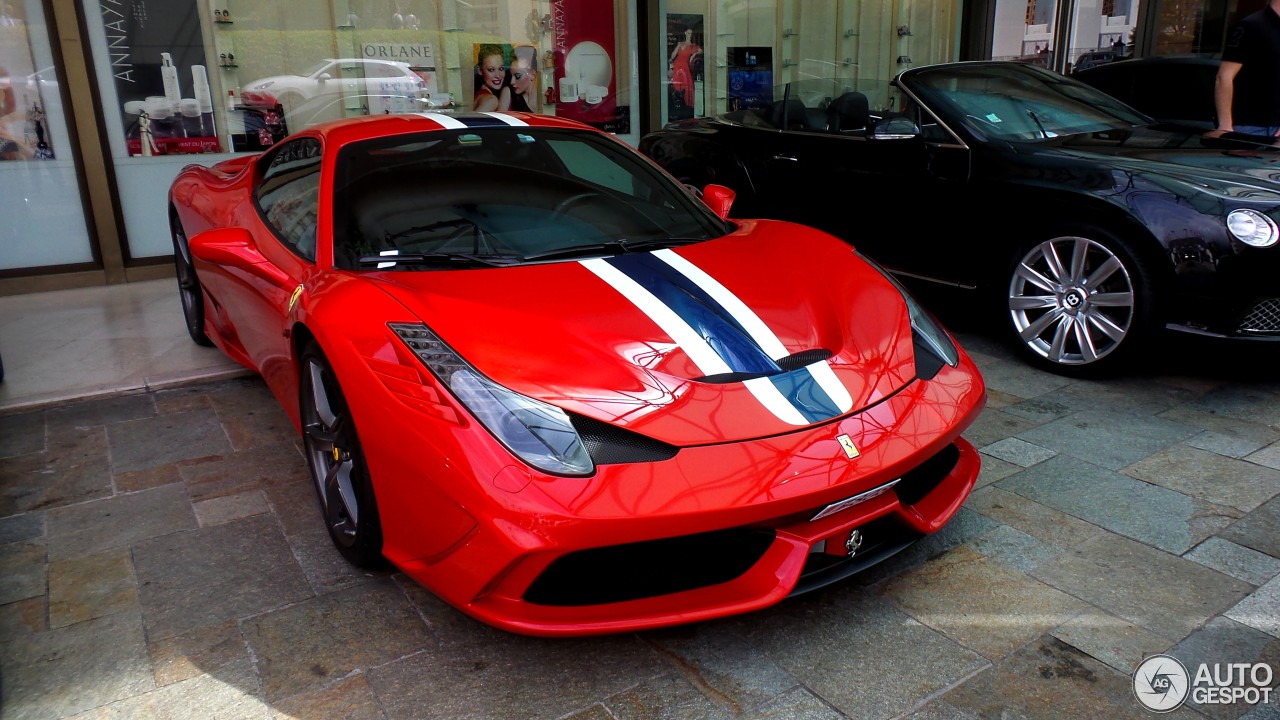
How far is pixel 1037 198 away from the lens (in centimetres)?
423

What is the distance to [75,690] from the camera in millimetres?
2154

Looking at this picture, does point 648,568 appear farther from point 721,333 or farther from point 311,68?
point 311,68

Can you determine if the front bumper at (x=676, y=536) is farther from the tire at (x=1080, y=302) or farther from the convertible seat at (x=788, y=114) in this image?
the convertible seat at (x=788, y=114)

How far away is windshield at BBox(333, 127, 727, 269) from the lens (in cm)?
284

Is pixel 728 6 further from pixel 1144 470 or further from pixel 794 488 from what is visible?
pixel 794 488

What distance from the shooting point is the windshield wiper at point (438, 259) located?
9.02ft

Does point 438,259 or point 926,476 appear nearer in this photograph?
point 926,476

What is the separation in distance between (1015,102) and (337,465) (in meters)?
3.93

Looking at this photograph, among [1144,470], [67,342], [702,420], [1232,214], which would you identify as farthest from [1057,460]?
[67,342]

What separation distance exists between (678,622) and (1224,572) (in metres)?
1.60

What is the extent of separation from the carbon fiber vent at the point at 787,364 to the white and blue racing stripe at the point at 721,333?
11 mm

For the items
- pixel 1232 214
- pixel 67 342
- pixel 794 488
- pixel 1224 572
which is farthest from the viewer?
pixel 67 342

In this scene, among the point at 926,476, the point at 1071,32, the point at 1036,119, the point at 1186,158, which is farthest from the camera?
the point at 1071,32

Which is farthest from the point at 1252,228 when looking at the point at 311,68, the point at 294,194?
the point at 311,68
